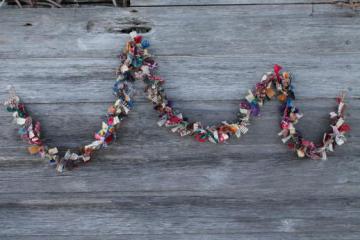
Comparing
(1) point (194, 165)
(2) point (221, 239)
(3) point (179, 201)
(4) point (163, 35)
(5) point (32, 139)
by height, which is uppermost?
(4) point (163, 35)

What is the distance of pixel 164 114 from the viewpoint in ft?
3.59

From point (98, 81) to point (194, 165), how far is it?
1.23 ft

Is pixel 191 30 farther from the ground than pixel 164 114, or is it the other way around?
pixel 191 30

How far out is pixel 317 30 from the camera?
1081 millimetres

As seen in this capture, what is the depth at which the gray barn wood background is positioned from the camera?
1.08m

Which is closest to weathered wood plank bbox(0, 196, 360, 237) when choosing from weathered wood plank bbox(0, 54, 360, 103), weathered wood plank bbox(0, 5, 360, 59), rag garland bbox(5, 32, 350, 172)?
rag garland bbox(5, 32, 350, 172)

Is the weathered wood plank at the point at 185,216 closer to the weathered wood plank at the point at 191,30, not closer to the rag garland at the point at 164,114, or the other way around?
the rag garland at the point at 164,114

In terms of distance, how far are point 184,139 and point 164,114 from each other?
113 millimetres

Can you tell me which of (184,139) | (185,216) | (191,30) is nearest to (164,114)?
(184,139)

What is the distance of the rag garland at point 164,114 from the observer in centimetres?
107

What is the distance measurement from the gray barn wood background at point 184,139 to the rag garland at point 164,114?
3cm

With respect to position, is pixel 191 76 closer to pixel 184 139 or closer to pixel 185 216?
Result: pixel 184 139

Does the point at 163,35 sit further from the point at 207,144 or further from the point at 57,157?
the point at 57,157

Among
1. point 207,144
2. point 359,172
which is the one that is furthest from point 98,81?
point 359,172
